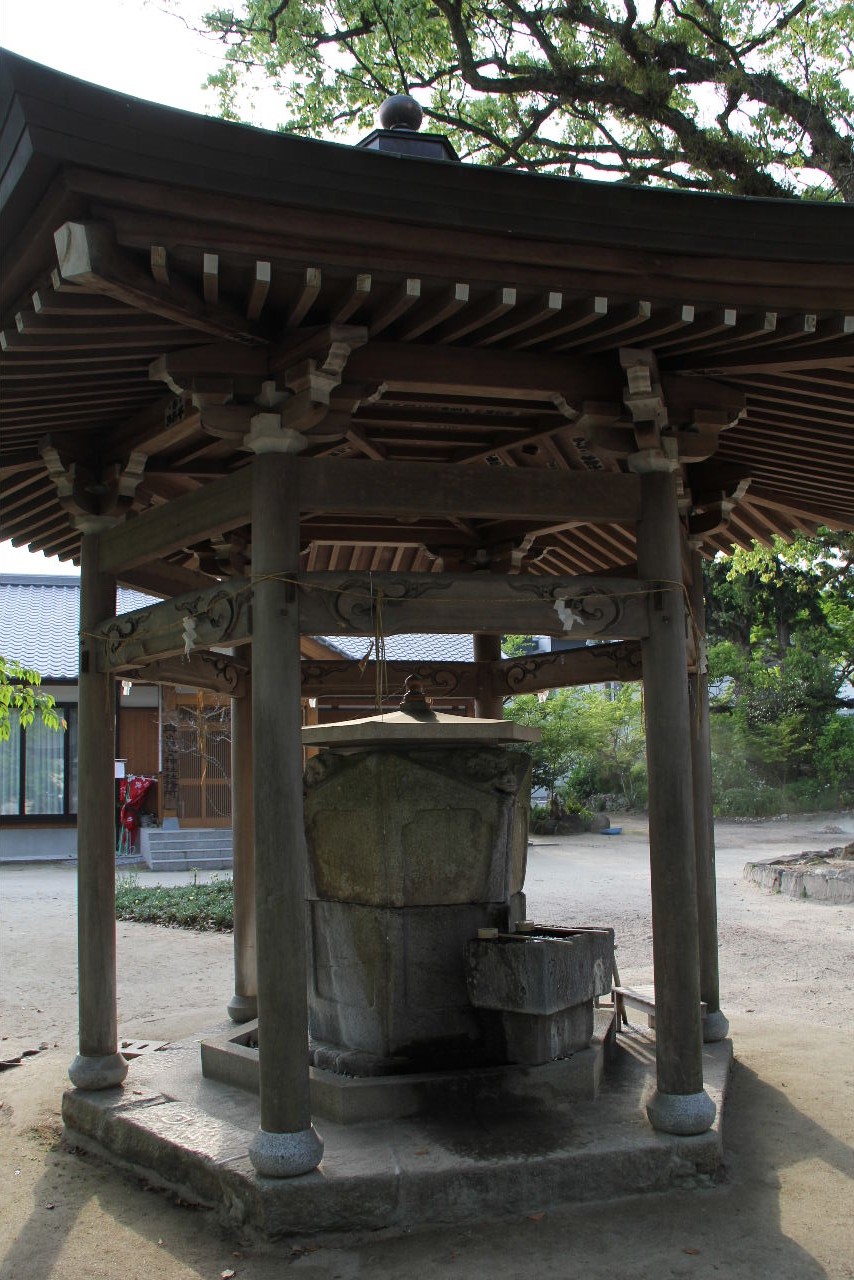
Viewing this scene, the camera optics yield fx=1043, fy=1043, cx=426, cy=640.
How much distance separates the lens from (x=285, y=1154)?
12.5 ft

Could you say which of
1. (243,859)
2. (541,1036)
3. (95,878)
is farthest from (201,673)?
(541,1036)

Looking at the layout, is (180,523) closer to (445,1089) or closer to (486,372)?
(486,372)

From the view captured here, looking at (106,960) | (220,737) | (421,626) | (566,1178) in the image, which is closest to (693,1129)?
(566,1178)

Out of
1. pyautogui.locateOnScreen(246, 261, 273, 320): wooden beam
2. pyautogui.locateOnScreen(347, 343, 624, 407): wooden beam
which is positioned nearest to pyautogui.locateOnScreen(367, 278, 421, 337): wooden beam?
pyautogui.locateOnScreen(347, 343, 624, 407): wooden beam

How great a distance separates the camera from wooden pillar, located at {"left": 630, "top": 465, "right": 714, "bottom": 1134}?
4223mm

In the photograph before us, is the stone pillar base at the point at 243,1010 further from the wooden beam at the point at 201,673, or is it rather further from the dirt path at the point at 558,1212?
the wooden beam at the point at 201,673

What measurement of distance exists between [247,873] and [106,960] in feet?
4.45

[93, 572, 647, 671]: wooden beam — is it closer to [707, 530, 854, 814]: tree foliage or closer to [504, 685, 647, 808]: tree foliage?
[504, 685, 647, 808]: tree foliage

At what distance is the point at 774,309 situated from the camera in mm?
3938

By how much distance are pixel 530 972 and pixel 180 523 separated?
96.8 inches

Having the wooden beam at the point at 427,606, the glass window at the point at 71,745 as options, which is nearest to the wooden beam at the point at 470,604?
the wooden beam at the point at 427,606

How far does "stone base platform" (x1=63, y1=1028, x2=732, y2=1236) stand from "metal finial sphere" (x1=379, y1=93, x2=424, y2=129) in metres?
4.54

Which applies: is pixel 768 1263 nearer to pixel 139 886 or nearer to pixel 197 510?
pixel 197 510

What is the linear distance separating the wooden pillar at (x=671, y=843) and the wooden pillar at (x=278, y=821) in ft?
4.72
